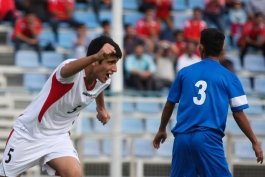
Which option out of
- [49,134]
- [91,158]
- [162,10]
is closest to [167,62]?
[162,10]

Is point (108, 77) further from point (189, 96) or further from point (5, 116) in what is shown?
point (5, 116)

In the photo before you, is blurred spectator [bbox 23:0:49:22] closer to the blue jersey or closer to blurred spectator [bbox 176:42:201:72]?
blurred spectator [bbox 176:42:201:72]

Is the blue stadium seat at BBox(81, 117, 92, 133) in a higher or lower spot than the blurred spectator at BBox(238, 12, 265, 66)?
lower

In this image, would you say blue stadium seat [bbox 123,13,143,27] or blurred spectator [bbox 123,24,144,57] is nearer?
blurred spectator [bbox 123,24,144,57]

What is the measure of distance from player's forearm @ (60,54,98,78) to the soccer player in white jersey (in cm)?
15

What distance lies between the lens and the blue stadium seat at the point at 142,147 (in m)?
11.2

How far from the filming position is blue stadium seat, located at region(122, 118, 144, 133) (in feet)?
41.9

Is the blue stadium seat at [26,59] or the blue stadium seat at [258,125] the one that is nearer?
the blue stadium seat at [258,125]

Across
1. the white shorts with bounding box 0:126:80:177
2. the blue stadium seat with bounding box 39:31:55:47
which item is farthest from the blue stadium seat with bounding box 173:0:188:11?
the white shorts with bounding box 0:126:80:177

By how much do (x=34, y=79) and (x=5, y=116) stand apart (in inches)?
69.5

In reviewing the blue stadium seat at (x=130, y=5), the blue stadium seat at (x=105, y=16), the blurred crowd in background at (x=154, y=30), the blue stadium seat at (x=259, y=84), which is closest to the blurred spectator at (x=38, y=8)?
the blurred crowd in background at (x=154, y=30)

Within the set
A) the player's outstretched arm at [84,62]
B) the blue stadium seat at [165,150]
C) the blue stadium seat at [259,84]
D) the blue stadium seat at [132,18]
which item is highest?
the blue stadium seat at [132,18]

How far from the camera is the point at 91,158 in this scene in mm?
11523

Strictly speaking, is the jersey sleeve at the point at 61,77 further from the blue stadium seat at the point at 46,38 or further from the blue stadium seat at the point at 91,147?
the blue stadium seat at the point at 46,38
